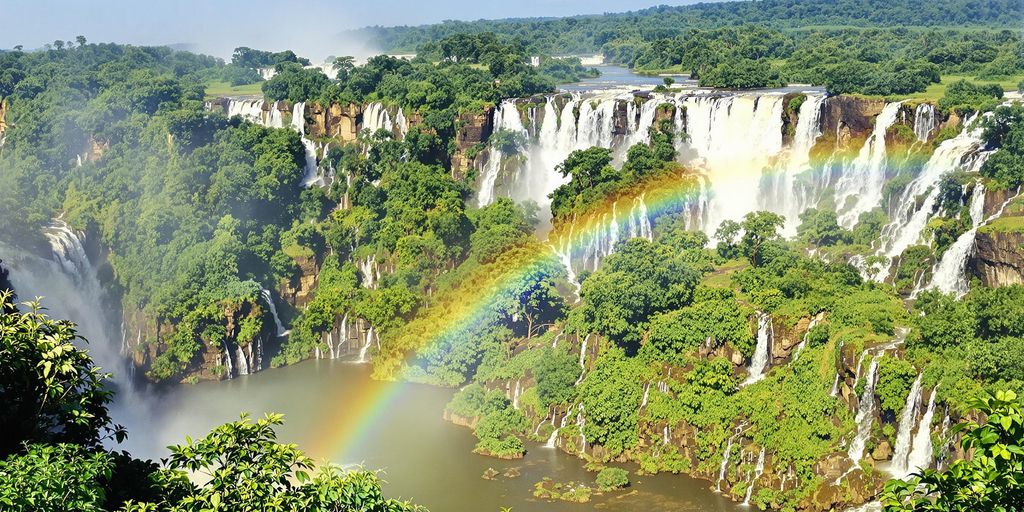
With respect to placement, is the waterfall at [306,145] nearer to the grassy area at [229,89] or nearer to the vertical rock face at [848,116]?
the grassy area at [229,89]

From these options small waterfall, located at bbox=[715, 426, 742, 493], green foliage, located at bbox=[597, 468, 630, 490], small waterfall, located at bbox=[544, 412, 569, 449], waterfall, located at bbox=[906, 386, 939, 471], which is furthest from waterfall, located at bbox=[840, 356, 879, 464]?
small waterfall, located at bbox=[544, 412, 569, 449]

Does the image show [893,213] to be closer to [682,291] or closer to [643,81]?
[682,291]

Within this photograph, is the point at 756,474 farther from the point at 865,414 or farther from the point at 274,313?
the point at 274,313

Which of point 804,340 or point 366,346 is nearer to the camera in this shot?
point 804,340

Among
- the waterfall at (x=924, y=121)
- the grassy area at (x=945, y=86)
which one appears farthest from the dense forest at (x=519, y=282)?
the grassy area at (x=945, y=86)

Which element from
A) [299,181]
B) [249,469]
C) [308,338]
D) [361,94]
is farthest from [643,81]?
[249,469]

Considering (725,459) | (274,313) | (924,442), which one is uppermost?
(924,442)

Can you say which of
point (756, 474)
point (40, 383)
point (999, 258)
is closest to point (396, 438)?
point (756, 474)

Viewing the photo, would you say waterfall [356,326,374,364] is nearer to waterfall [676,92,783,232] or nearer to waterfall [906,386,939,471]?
waterfall [676,92,783,232]
